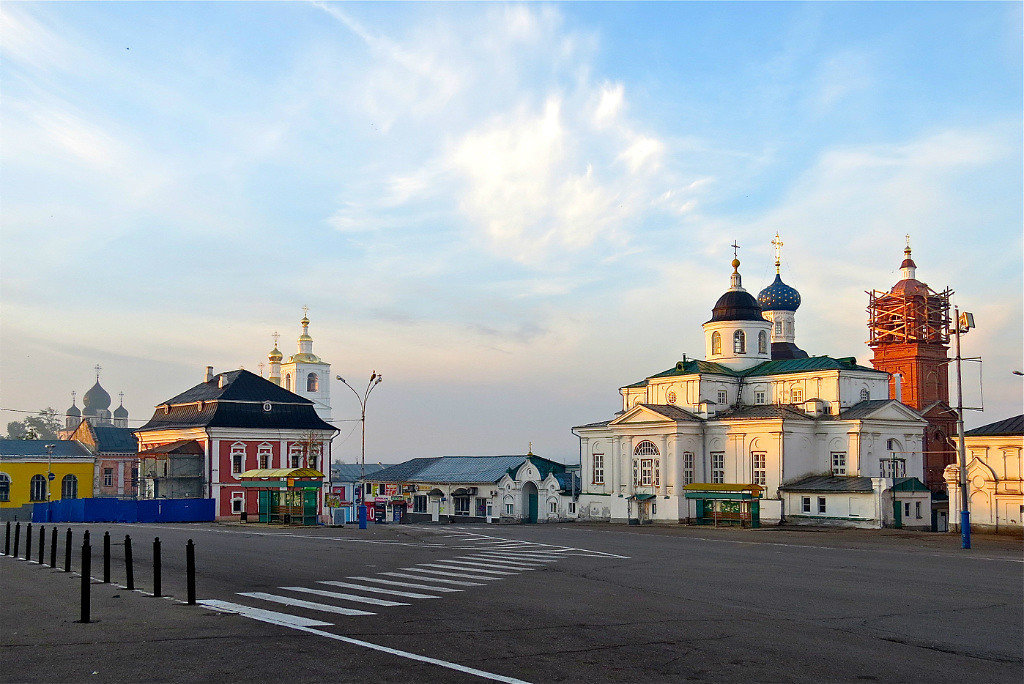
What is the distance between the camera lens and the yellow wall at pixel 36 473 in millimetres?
84625

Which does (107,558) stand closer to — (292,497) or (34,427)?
(292,497)

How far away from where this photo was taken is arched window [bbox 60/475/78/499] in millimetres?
89250

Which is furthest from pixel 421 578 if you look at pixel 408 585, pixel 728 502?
pixel 728 502

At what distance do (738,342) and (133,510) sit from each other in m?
41.0

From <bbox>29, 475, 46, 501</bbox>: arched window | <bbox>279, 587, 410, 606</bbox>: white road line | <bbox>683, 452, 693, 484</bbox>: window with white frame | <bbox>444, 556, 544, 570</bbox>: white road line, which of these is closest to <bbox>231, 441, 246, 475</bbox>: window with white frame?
<bbox>29, 475, 46, 501</bbox>: arched window

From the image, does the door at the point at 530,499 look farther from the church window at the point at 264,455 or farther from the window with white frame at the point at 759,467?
the window with white frame at the point at 759,467

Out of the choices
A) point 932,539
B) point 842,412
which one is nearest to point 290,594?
point 932,539

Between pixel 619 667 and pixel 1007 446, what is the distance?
1494 inches

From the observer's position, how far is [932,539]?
40.8 metres

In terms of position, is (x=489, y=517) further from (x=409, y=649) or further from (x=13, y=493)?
→ (x=409, y=649)

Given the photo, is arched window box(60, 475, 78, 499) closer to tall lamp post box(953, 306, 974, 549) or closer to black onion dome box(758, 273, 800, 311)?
black onion dome box(758, 273, 800, 311)

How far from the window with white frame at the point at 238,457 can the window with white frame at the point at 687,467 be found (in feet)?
112

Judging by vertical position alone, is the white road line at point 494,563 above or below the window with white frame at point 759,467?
below

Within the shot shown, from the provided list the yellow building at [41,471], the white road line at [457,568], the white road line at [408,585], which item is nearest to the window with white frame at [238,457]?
→ the yellow building at [41,471]
